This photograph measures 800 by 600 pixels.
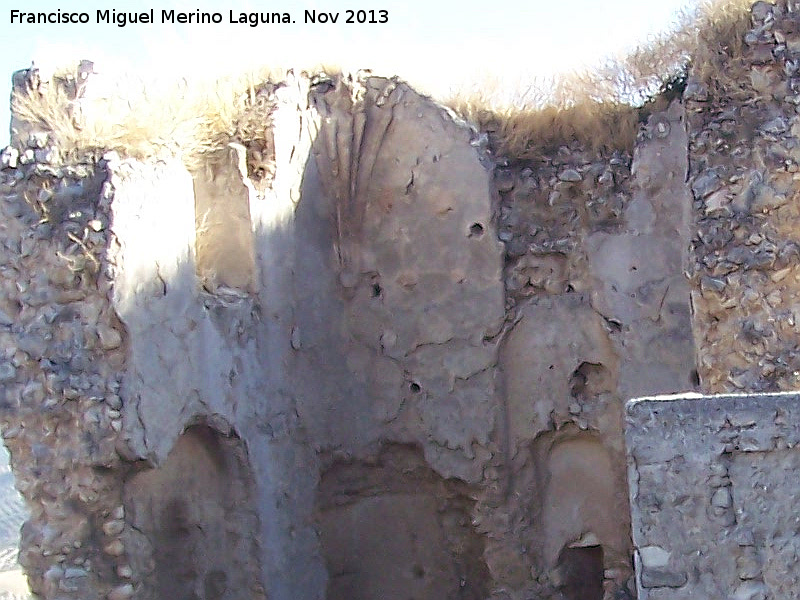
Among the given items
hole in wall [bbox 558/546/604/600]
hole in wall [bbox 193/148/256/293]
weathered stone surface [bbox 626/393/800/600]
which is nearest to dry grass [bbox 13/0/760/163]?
hole in wall [bbox 193/148/256/293]

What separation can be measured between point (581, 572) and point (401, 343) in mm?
1847

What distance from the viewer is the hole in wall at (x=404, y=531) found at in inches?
283

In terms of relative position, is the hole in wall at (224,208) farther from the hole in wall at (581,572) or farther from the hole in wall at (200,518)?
the hole in wall at (581,572)

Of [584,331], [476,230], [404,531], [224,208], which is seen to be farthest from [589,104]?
[404,531]

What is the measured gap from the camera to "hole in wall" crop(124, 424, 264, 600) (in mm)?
5551

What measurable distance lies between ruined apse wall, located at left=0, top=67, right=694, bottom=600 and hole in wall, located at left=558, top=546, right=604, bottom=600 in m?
0.02

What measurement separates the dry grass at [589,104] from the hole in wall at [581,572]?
2540mm

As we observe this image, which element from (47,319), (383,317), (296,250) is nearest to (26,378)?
(47,319)

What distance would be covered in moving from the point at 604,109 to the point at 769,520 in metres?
4.43

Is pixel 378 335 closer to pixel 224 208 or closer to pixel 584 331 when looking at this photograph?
pixel 584 331

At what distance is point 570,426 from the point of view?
278 inches

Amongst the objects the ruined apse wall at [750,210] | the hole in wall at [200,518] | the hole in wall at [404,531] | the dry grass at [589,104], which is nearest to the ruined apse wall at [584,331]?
the dry grass at [589,104]

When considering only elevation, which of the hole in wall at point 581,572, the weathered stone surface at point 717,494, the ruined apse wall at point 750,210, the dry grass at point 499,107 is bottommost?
the hole in wall at point 581,572

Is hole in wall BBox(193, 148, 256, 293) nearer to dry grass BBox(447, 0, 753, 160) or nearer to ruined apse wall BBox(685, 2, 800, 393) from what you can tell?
dry grass BBox(447, 0, 753, 160)
